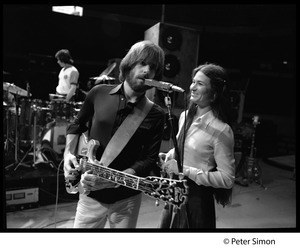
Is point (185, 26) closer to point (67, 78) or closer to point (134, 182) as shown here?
point (67, 78)

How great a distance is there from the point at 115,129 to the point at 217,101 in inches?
21.7

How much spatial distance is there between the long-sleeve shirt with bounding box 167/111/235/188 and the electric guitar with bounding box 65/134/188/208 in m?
0.15

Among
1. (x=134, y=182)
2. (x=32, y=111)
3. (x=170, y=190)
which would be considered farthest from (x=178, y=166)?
(x=32, y=111)

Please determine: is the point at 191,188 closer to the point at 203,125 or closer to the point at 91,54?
the point at 203,125

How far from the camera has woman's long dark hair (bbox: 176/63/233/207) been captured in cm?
146

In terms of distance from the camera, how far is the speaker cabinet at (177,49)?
281cm

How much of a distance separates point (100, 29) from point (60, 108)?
361 cm

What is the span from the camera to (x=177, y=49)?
286cm

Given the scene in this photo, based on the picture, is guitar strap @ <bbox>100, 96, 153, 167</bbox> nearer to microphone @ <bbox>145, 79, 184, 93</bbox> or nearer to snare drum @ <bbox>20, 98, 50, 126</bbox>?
microphone @ <bbox>145, 79, 184, 93</bbox>

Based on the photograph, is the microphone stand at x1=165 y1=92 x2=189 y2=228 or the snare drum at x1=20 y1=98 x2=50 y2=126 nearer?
the microphone stand at x1=165 y1=92 x2=189 y2=228

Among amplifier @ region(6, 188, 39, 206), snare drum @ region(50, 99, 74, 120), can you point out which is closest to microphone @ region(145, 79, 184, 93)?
amplifier @ region(6, 188, 39, 206)

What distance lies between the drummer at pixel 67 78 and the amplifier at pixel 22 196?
4.03 feet

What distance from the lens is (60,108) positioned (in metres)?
3.90

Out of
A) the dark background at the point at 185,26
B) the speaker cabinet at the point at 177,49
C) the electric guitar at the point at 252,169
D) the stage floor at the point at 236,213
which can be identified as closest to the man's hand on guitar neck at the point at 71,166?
the stage floor at the point at 236,213
